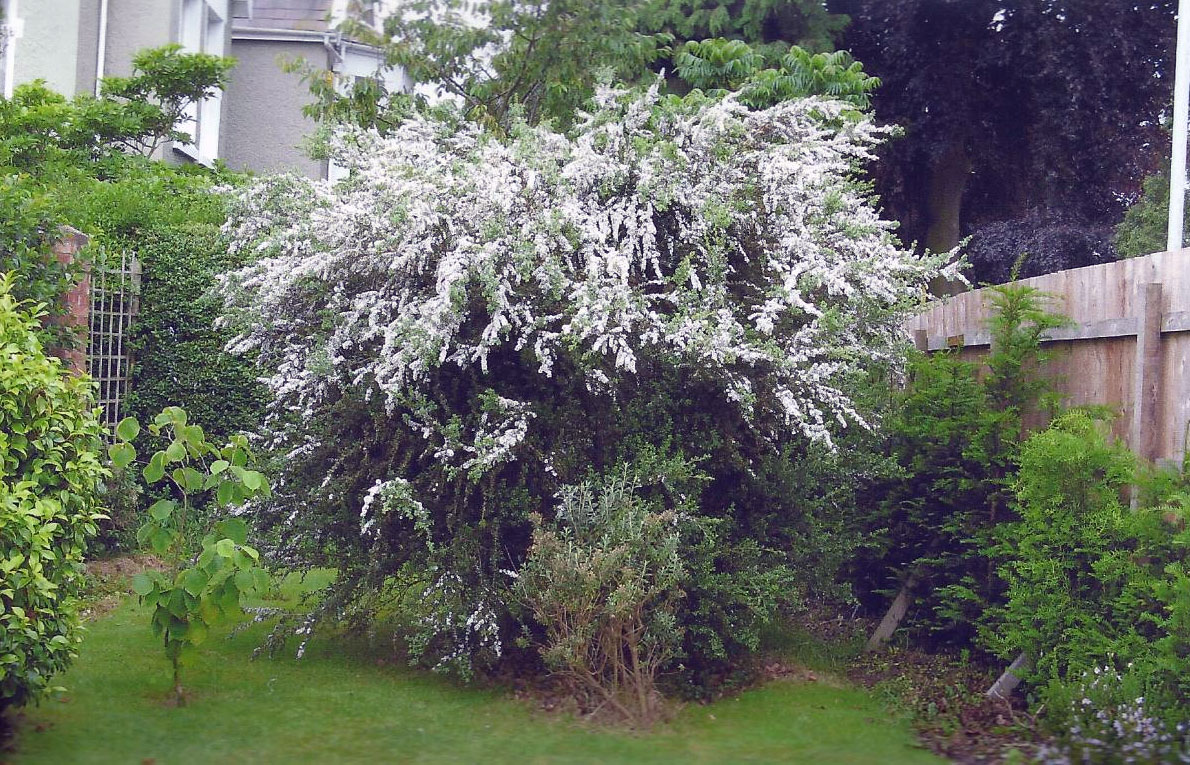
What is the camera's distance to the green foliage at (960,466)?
615cm

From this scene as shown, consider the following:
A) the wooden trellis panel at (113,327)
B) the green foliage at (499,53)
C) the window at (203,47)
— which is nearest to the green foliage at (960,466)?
the green foliage at (499,53)

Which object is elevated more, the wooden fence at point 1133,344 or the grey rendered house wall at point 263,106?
the grey rendered house wall at point 263,106

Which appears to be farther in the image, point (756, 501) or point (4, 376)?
point (756, 501)

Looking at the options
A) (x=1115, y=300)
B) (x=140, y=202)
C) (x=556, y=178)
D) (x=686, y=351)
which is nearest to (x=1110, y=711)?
(x=1115, y=300)

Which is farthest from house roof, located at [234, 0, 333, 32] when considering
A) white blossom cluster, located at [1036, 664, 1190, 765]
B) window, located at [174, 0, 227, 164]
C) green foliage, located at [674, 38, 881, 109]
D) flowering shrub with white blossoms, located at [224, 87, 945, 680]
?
white blossom cluster, located at [1036, 664, 1190, 765]

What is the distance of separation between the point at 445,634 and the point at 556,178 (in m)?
2.46

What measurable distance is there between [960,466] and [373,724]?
346cm

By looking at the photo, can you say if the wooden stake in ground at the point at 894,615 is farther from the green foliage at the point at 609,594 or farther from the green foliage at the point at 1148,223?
the green foliage at the point at 1148,223

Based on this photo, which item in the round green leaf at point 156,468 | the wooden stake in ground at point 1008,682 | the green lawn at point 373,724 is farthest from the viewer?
the wooden stake in ground at point 1008,682

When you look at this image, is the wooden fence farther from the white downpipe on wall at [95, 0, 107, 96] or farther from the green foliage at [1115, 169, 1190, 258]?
the white downpipe on wall at [95, 0, 107, 96]

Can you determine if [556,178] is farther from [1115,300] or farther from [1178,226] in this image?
[1178,226]

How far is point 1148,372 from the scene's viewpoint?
5.29 metres

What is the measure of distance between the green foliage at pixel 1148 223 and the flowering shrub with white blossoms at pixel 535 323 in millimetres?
9757

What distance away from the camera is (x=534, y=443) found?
19.2 ft
